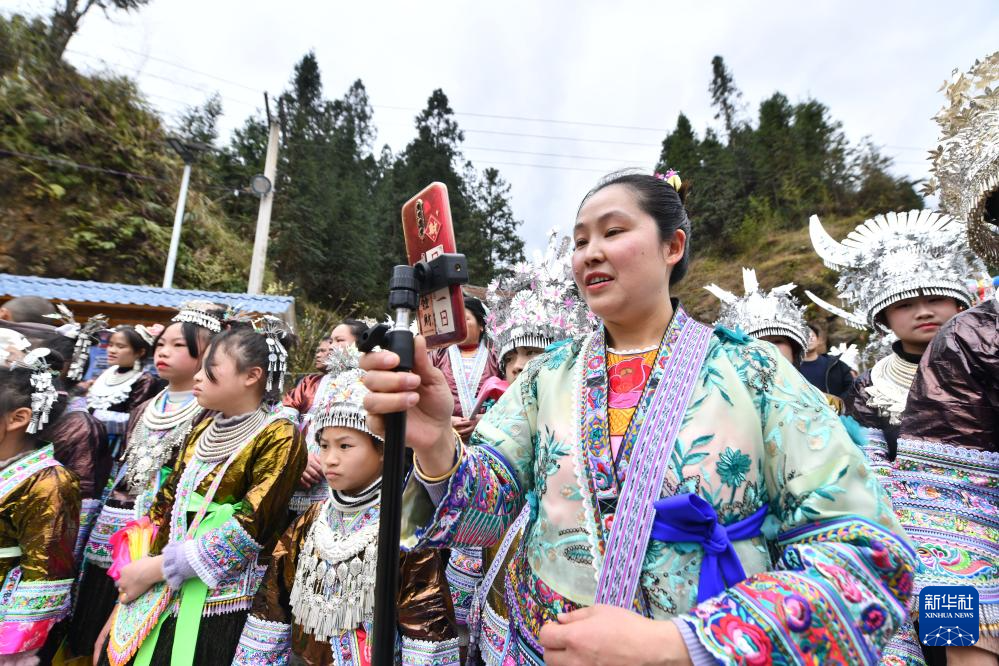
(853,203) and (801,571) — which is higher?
(853,203)

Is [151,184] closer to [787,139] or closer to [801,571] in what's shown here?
[801,571]

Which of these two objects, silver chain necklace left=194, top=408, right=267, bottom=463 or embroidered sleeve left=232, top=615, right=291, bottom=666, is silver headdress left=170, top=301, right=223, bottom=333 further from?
embroidered sleeve left=232, top=615, right=291, bottom=666

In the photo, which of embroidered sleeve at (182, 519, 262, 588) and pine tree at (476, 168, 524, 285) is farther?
pine tree at (476, 168, 524, 285)

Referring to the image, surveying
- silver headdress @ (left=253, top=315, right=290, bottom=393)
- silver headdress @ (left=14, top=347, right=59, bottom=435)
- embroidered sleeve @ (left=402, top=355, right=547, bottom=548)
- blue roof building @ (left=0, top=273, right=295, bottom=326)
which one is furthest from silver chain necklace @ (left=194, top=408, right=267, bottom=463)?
blue roof building @ (left=0, top=273, right=295, bottom=326)

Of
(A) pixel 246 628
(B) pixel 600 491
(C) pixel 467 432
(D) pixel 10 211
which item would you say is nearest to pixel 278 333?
(C) pixel 467 432

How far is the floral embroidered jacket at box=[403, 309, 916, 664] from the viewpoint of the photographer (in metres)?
0.92

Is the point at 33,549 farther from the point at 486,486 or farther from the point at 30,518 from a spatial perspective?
the point at 486,486

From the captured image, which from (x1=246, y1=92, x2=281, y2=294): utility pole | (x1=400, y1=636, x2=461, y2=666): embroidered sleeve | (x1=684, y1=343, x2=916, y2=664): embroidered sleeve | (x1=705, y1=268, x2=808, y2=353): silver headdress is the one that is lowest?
(x1=400, y1=636, x2=461, y2=666): embroidered sleeve

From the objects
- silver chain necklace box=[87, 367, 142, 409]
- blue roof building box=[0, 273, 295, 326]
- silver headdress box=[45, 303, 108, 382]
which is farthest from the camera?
blue roof building box=[0, 273, 295, 326]

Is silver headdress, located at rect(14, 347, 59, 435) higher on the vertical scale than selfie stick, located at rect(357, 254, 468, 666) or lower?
higher

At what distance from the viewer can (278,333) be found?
3.39 meters

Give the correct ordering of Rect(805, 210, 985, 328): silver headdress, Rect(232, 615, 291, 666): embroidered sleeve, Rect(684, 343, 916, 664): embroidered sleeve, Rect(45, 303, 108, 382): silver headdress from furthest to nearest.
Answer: Rect(45, 303, 108, 382): silver headdress
Rect(805, 210, 985, 328): silver headdress
Rect(232, 615, 291, 666): embroidered sleeve
Rect(684, 343, 916, 664): embroidered sleeve

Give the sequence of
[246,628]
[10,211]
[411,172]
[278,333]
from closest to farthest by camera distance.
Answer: [246,628]
[278,333]
[10,211]
[411,172]

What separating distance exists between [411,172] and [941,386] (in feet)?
113
